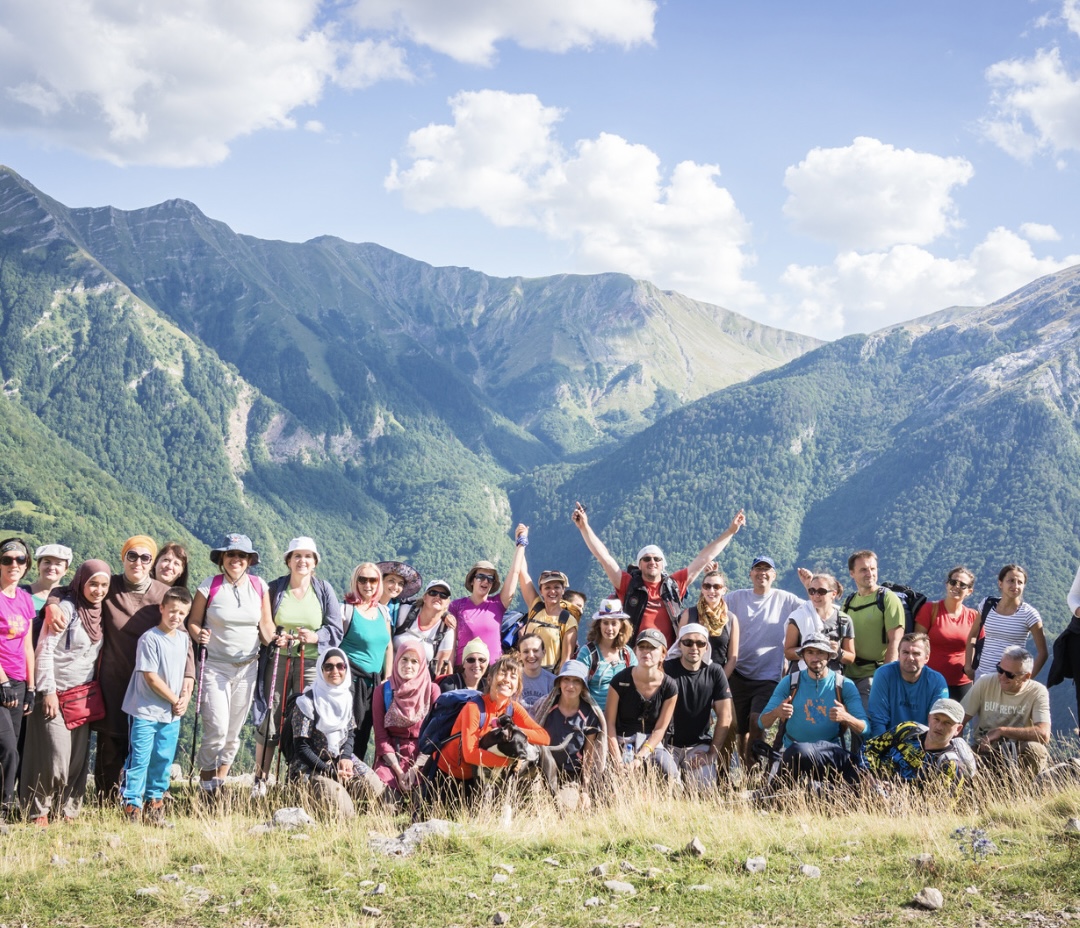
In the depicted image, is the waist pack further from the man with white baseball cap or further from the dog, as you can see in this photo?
the man with white baseball cap

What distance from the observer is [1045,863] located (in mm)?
6906

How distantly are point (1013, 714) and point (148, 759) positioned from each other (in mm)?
8763

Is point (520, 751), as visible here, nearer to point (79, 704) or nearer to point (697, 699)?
point (697, 699)

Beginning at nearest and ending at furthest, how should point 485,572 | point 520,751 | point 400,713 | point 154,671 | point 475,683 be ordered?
point 520,751 → point 154,671 → point 400,713 → point 475,683 → point 485,572

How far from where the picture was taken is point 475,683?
381 inches

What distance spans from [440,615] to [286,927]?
4.97 metres

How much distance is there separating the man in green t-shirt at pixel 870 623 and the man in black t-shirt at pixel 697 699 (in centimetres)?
192

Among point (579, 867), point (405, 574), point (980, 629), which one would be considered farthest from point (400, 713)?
point (980, 629)

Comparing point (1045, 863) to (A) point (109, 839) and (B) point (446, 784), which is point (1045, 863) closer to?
(B) point (446, 784)

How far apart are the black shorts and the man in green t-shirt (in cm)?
98

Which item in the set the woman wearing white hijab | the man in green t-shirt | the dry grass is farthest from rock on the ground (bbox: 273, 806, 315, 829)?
the man in green t-shirt

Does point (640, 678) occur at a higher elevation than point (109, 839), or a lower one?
higher

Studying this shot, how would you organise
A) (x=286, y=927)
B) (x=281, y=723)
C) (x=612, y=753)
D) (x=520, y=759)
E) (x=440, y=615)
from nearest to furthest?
(x=286, y=927), (x=520, y=759), (x=612, y=753), (x=281, y=723), (x=440, y=615)

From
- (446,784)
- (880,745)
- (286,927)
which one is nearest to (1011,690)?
(880,745)
